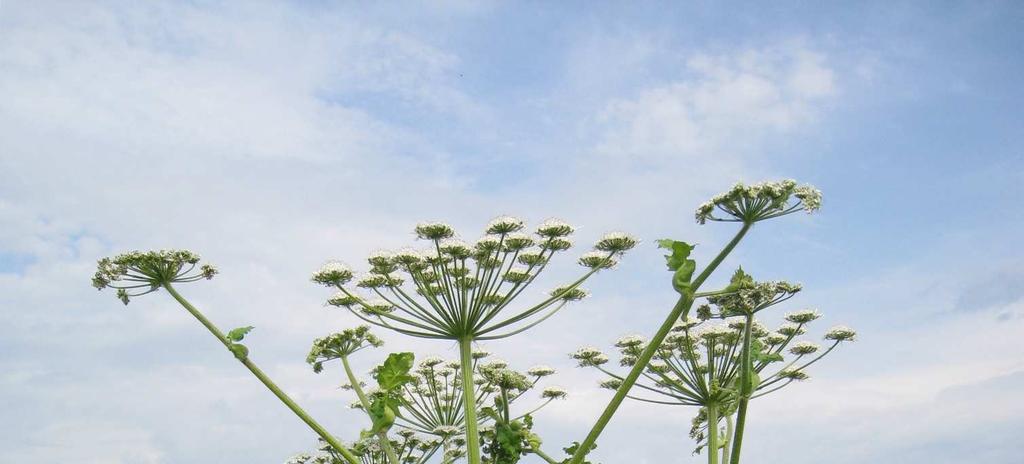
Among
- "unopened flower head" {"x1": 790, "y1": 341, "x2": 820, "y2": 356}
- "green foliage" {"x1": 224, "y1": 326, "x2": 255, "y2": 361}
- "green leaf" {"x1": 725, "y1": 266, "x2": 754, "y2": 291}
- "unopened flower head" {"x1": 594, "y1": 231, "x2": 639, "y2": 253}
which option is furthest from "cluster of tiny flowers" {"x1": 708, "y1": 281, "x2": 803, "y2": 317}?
"green foliage" {"x1": 224, "y1": 326, "x2": 255, "y2": 361}

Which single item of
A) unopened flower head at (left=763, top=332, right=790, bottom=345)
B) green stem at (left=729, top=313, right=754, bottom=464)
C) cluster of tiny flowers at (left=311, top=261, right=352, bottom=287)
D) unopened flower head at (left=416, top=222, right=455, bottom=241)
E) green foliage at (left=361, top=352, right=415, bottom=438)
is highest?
unopened flower head at (left=416, top=222, right=455, bottom=241)

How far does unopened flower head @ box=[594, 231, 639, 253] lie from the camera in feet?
46.1

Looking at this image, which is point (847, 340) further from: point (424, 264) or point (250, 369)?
point (250, 369)

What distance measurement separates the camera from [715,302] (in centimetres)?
1124

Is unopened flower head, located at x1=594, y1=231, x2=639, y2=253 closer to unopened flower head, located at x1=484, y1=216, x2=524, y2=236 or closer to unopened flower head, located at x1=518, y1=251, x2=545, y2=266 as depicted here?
unopened flower head, located at x1=518, y1=251, x2=545, y2=266

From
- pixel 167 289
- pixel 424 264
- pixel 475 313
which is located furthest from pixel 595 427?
pixel 167 289

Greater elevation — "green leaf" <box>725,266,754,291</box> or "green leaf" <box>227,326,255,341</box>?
"green leaf" <box>227,326,255,341</box>

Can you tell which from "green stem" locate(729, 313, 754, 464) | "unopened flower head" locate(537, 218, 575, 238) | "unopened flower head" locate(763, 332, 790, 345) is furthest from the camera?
"unopened flower head" locate(763, 332, 790, 345)

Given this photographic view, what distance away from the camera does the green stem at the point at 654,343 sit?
9656 millimetres

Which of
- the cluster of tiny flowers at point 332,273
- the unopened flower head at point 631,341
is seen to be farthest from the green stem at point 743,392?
the cluster of tiny flowers at point 332,273

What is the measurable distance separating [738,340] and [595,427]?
497cm

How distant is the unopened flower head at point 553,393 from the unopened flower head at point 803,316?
13.8 feet

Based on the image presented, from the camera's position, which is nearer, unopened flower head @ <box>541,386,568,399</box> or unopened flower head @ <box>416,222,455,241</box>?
unopened flower head @ <box>416,222,455,241</box>

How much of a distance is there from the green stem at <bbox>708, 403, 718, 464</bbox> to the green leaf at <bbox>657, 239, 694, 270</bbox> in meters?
5.53
